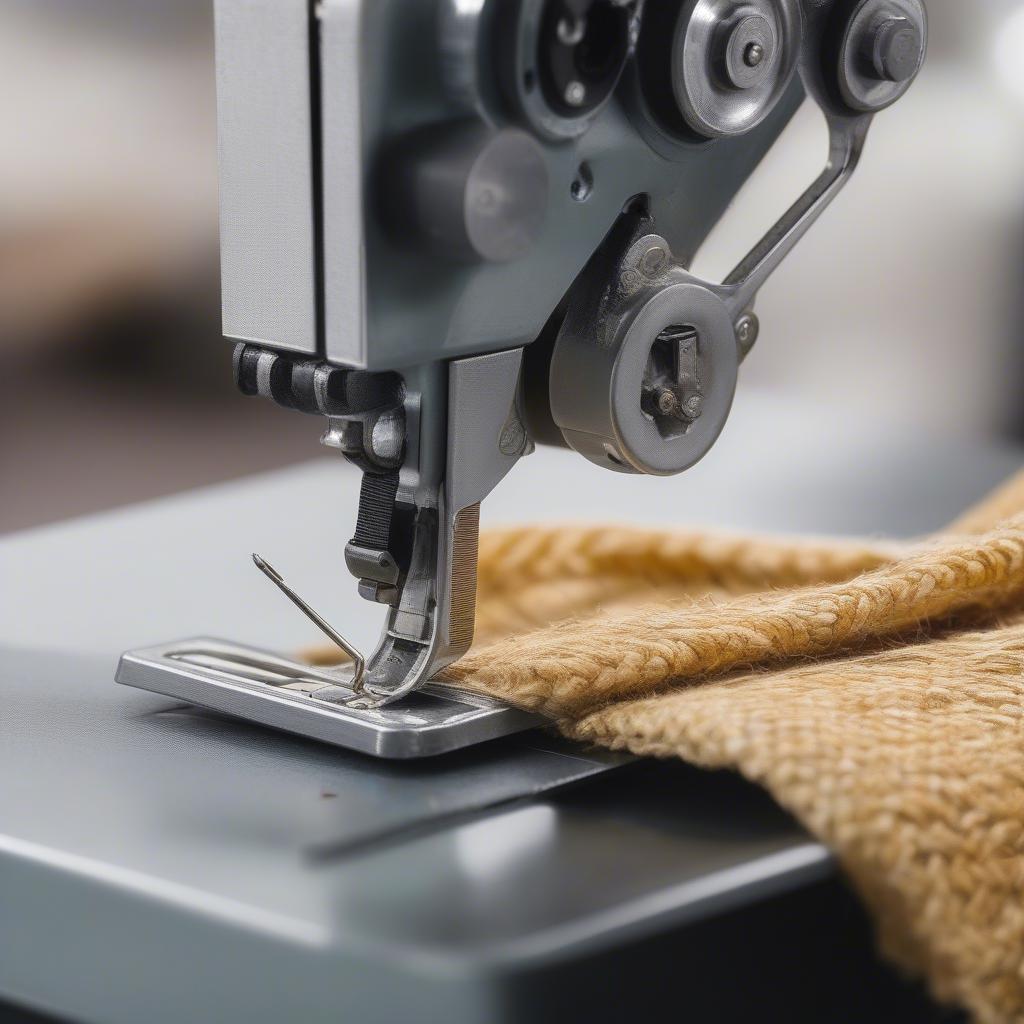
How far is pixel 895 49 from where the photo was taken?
0.91 metres

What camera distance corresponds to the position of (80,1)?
3.98 meters

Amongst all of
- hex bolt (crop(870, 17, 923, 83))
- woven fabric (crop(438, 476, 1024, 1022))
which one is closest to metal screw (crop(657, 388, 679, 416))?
woven fabric (crop(438, 476, 1024, 1022))

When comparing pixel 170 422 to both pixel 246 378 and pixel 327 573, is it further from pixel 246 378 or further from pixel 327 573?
pixel 246 378

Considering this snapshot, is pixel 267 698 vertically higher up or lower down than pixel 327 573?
higher up

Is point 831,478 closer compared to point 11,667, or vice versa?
point 11,667

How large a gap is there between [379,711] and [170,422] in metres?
3.49

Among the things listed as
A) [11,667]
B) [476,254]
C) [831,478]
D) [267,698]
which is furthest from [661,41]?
[831,478]

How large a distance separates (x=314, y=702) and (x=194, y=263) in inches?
136

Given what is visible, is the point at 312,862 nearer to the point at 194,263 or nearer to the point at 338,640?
the point at 338,640

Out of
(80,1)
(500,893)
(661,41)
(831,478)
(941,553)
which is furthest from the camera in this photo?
(80,1)

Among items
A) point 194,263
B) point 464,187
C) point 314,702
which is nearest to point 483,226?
point 464,187

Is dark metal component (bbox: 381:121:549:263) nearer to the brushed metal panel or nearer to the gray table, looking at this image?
the brushed metal panel

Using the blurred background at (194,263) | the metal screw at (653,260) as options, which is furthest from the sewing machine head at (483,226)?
the blurred background at (194,263)

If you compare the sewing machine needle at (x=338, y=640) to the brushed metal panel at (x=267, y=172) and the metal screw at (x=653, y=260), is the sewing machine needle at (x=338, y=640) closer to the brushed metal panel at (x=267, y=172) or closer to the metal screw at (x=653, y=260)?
the brushed metal panel at (x=267, y=172)
